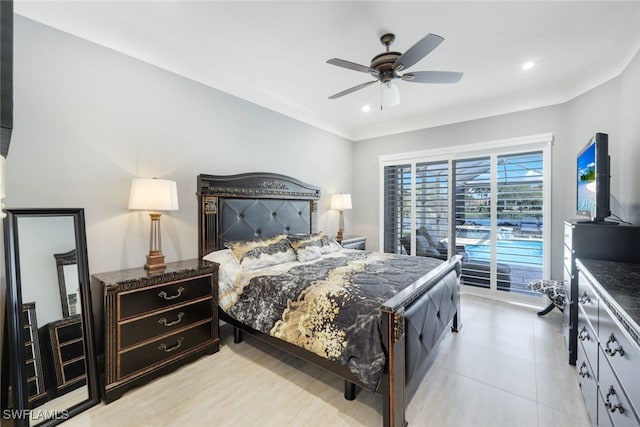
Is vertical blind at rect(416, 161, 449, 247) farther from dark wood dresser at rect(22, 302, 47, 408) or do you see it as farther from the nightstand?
dark wood dresser at rect(22, 302, 47, 408)

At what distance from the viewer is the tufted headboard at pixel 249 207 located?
2832 mm

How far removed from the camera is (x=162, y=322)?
210 cm

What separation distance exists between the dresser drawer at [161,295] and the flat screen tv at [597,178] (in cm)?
316

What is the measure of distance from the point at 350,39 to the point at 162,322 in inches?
110

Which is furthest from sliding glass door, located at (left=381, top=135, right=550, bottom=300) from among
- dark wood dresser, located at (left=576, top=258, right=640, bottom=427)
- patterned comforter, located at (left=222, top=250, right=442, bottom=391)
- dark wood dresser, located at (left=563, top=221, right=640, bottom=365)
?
dark wood dresser, located at (left=576, top=258, right=640, bottom=427)

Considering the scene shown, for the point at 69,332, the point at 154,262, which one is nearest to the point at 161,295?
the point at 154,262

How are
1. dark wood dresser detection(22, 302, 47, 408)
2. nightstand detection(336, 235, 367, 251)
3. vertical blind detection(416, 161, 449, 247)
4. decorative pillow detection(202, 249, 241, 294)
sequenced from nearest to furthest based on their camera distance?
dark wood dresser detection(22, 302, 47, 408), decorative pillow detection(202, 249, 241, 294), nightstand detection(336, 235, 367, 251), vertical blind detection(416, 161, 449, 247)

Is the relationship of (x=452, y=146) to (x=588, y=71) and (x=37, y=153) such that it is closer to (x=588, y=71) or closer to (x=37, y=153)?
(x=588, y=71)

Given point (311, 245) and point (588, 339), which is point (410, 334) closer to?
point (588, 339)

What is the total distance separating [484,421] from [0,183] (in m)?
2.45

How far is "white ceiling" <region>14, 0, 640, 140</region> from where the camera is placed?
201 cm

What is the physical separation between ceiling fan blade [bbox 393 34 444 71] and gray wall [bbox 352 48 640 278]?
2.00 meters

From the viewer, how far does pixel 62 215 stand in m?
1.90

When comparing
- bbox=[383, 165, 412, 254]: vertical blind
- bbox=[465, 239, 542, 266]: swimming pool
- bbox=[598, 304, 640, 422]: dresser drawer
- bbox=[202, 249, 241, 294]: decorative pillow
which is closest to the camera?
bbox=[598, 304, 640, 422]: dresser drawer
